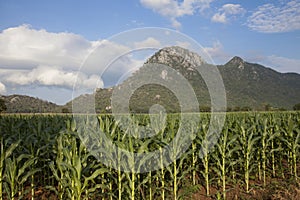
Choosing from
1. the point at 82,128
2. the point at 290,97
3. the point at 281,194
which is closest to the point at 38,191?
the point at 82,128

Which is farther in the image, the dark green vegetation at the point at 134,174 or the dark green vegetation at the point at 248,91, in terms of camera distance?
the dark green vegetation at the point at 248,91

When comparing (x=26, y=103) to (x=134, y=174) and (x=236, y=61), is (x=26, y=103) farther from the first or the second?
(x=134, y=174)

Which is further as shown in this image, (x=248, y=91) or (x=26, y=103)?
(x=26, y=103)

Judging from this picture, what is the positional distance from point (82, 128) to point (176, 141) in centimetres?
231

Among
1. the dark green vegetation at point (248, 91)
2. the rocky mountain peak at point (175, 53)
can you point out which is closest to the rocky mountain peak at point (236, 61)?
the dark green vegetation at point (248, 91)

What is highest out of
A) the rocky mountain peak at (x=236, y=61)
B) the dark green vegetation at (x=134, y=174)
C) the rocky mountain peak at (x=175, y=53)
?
the rocky mountain peak at (x=236, y=61)

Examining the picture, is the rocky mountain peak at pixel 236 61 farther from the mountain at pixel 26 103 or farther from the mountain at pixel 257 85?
the mountain at pixel 26 103

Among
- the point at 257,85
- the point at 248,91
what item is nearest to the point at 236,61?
the point at 257,85

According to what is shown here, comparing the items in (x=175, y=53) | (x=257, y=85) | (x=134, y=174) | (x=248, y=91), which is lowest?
(x=134, y=174)

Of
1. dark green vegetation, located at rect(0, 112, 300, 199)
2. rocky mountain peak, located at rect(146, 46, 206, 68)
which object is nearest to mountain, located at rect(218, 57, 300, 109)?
rocky mountain peak, located at rect(146, 46, 206, 68)

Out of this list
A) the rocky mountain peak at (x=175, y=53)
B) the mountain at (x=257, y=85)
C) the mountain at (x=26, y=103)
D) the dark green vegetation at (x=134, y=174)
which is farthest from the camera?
the mountain at (x=26, y=103)

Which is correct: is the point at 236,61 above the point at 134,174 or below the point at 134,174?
above

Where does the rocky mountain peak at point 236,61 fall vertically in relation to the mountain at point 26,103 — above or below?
above

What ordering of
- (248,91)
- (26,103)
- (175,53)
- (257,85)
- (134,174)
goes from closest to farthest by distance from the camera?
(134,174), (175,53), (248,91), (26,103), (257,85)
